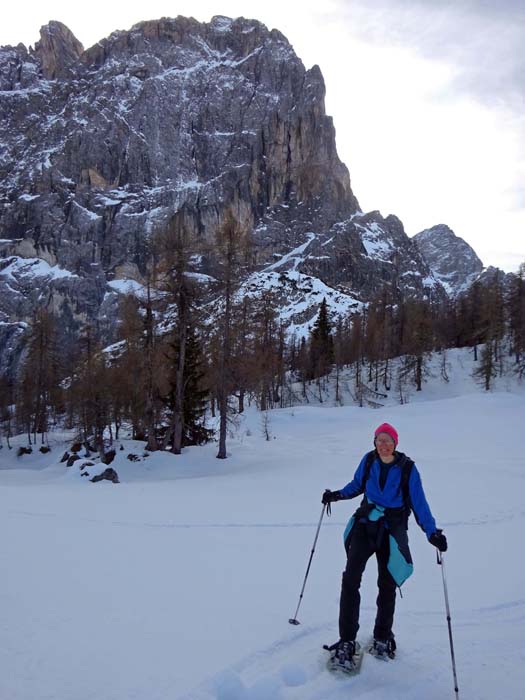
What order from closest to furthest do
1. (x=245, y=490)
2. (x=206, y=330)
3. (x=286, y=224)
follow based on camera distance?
(x=245, y=490), (x=206, y=330), (x=286, y=224)

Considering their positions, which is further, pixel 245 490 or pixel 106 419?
pixel 106 419

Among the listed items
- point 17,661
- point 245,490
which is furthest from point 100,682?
point 245,490

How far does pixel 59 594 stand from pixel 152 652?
5.18ft

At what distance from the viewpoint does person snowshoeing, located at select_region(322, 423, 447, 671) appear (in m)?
3.63

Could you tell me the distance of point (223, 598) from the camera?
191 inches

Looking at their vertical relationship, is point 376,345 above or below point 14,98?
below

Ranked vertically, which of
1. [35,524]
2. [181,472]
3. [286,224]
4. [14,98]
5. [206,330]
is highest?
[14,98]

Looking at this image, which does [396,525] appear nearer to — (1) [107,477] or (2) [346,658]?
(2) [346,658]

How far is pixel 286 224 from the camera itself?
15500cm

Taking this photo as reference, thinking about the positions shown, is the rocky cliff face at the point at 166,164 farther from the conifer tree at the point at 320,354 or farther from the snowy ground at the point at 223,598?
the snowy ground at the point at 223,598

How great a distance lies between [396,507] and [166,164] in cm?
16398

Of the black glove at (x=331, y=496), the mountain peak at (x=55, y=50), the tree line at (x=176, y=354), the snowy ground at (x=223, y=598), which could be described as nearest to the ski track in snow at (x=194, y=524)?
the snowy ground at (x=223, y=598)

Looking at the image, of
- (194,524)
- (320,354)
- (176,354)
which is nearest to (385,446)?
(194,524)

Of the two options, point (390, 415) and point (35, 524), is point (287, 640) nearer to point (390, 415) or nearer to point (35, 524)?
point (35, 524)
